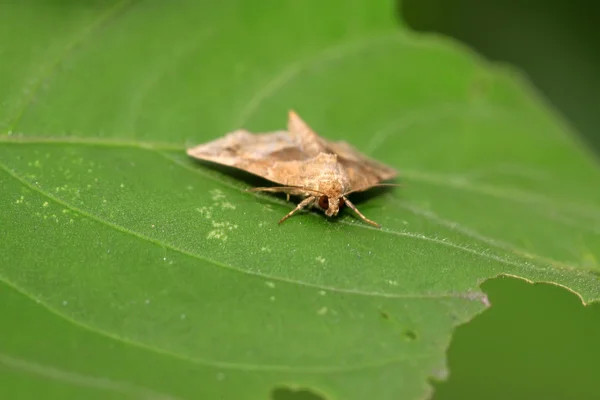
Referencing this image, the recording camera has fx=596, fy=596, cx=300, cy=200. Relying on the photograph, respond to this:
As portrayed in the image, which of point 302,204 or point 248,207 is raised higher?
point 248,207

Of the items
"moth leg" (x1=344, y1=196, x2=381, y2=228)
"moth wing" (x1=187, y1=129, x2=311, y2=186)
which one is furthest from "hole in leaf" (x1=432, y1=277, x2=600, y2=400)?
"moth wing" (x1=187, y1=129, x2=311, y2=186)

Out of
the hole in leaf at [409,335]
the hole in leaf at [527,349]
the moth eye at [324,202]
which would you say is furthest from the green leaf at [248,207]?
the hole in leaf at [527,349]

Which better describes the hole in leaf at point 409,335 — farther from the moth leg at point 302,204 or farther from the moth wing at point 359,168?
the moth wing at point 359,168

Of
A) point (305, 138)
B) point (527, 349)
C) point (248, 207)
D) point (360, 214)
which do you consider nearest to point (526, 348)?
point (527, 349)

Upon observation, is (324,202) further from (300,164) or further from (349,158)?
(349,158)

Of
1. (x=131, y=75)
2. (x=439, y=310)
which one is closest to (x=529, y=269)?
(x=439, y=310)

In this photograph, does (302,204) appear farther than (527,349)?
No
